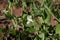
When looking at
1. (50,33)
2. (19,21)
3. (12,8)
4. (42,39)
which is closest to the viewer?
(42,39)

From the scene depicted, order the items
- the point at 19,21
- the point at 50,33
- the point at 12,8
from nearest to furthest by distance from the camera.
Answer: the point at 50,33 < the point at 19,21 < the point at 12,8

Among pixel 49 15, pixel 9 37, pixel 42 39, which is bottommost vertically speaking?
pixel 9 37

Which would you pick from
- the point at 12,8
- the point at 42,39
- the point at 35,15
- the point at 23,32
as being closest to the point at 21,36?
the point at 23,32

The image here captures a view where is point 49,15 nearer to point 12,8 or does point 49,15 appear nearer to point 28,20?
point 28,20

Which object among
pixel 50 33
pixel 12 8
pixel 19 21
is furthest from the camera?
pixel 12 8

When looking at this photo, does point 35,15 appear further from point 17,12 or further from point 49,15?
point 49,15

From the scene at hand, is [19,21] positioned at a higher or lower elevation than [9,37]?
higher

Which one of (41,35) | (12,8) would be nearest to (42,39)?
(41,35)

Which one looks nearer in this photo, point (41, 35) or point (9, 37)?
point (41, 35)

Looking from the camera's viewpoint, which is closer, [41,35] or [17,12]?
[41,35]
